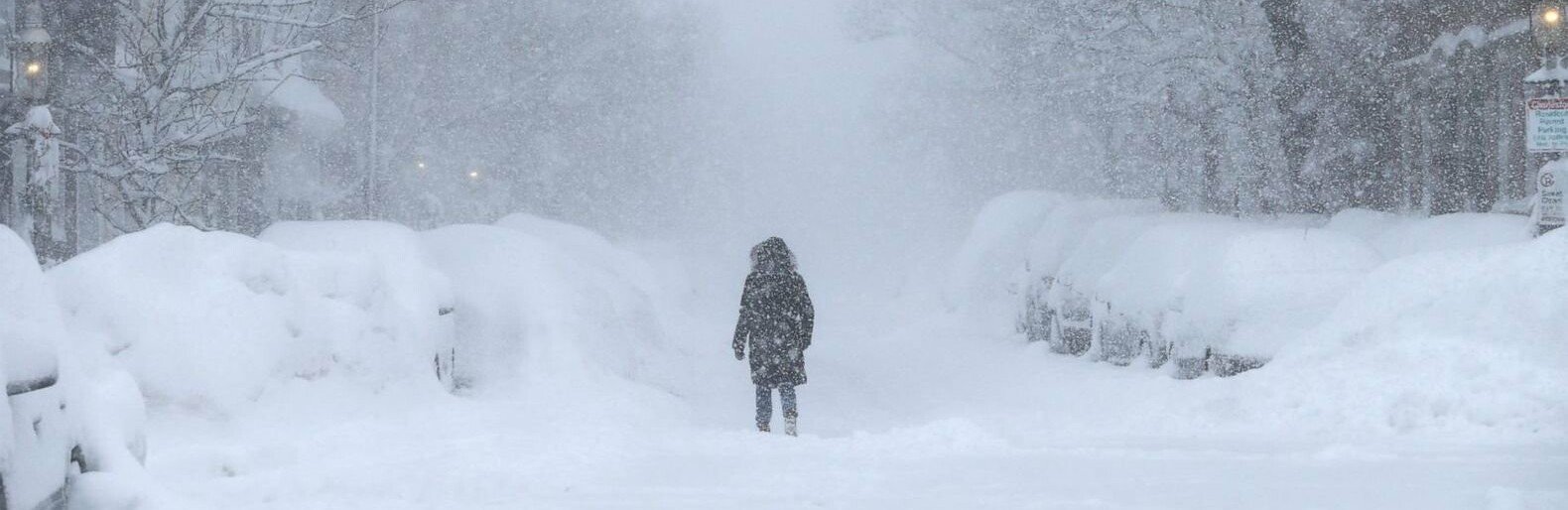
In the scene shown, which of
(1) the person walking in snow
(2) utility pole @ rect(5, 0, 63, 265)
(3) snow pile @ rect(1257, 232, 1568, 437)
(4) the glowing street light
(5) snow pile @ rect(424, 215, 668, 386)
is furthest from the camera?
(2) utility pole @ rect(5, 0, 63, 265)

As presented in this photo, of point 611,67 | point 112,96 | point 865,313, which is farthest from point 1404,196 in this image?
point 611,67

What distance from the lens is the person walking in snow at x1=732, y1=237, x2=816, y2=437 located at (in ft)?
33.0

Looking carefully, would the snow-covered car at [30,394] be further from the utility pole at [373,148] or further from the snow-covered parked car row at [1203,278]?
the utility pole at [373,148]

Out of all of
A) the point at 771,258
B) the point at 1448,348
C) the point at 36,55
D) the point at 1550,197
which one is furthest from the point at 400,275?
the point at 1550,197

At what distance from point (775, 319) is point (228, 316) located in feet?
11.5

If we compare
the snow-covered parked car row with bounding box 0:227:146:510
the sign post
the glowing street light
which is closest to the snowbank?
the sign post

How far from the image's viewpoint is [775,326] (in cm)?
1013

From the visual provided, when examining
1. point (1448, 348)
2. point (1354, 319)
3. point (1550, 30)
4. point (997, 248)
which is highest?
point (1550, 30)

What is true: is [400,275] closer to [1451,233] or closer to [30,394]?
[30,394]

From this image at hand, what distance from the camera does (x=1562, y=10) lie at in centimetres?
1258

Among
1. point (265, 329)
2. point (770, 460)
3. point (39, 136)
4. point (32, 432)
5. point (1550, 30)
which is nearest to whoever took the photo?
point (32, 432)

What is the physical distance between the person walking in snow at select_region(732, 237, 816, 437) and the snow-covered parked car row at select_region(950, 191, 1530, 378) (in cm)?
319

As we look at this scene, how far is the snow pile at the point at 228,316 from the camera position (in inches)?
310

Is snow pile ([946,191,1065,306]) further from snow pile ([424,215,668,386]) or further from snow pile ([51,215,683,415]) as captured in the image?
snow pile ([51,215,683,415])
